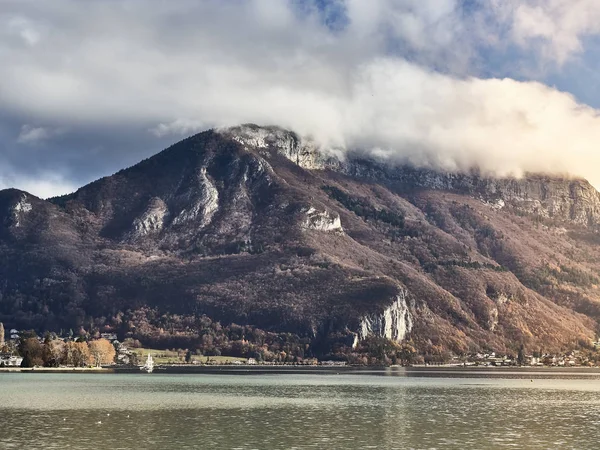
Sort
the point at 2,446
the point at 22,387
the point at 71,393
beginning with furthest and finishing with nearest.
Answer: the point at 22,387, the point at 71,393, the point at 2,446

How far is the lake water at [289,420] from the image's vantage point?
263 ft

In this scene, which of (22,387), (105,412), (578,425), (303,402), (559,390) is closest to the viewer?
(578,425)

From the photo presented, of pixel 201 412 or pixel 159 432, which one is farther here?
pixel 201 412

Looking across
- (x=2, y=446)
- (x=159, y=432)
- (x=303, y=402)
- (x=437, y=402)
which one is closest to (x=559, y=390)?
(x=437, y=402)

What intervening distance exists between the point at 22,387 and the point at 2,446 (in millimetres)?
85851

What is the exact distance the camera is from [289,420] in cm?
9956

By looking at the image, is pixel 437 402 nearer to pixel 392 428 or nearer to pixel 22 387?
pixel 392 428

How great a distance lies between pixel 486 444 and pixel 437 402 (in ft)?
172

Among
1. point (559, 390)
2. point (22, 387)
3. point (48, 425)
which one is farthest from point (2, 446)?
point (559, 390)

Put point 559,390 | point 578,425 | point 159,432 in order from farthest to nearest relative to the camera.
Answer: point 559,390 < point 578,425 < point 159,432

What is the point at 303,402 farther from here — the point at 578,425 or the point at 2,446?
the point at 2,446

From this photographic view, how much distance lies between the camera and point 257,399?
135 m

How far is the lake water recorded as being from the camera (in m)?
80.1

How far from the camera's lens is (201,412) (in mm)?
108688
